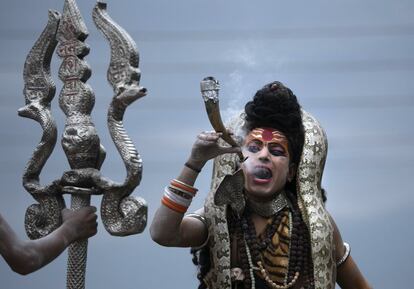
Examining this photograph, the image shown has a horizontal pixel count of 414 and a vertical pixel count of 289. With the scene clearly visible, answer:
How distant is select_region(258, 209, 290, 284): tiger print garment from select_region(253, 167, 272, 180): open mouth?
0.92 ft

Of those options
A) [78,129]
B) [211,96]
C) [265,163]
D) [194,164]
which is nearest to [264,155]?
[265,163]

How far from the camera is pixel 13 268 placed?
4.91 m

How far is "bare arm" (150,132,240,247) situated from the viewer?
5.26 metres

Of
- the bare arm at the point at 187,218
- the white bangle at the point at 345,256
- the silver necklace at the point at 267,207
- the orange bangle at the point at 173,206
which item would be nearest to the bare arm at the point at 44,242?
the bare arm at the point at 187,218

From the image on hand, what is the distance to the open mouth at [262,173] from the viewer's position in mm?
5770

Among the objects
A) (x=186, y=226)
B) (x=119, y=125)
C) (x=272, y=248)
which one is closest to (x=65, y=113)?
(x=119, y=125)

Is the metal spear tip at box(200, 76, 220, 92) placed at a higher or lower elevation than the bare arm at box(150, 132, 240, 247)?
higher

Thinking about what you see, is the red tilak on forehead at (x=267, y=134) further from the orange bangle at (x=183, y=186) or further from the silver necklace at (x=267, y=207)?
the orange bangle at (x=183, y=186)

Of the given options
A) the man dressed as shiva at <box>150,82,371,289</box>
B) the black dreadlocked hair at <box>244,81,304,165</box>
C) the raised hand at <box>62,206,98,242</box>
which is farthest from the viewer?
the black dreadlocked hair at <box>244,81,304,165</box>

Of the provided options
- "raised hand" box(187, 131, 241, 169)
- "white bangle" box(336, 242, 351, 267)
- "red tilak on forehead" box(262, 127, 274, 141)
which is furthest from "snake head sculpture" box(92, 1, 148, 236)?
"white bangle" box(336, 242, 351, 267)

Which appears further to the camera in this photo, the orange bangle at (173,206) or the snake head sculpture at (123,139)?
the snake head sculpture at (123,139)

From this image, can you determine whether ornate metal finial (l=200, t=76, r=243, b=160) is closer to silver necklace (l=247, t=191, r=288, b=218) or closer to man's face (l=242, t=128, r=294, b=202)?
man's face (l=242, t=128, r=294, b=202)

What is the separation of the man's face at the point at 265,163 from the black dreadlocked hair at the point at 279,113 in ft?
0.17

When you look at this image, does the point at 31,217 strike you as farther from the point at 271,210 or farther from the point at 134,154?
the point at 271,210
